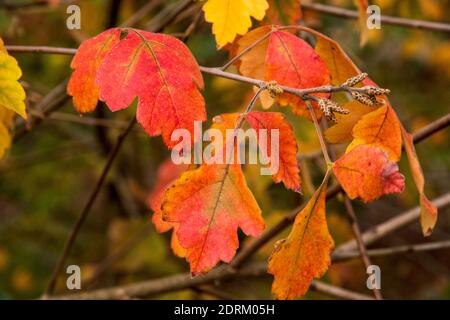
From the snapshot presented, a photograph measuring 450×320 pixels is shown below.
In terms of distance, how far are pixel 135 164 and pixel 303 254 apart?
1.78m

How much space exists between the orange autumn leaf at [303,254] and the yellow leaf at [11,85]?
0.33 meters

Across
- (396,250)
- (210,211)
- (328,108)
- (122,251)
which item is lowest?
(122,251)

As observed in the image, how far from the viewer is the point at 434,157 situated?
2285 millimetres

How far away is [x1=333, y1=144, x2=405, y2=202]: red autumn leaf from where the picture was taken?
0.71 m

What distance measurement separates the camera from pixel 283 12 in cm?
108

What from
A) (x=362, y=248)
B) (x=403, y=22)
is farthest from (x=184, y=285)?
(x=403, y=22)

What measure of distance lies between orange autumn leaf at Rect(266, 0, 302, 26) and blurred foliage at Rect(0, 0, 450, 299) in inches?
16.6

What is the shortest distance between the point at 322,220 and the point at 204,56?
1.34 m

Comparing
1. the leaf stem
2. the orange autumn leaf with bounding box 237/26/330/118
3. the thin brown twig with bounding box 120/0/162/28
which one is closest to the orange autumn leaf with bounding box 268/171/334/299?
the leaf stem

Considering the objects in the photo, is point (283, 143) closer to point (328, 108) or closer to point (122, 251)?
point (328, 108)
